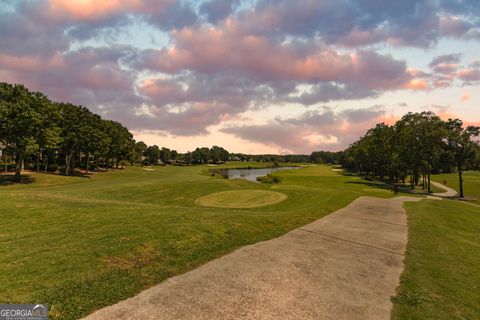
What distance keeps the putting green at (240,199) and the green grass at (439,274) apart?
14262 millimetres

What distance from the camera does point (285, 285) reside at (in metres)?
9.72

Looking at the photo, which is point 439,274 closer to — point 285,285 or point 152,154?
point 285,285

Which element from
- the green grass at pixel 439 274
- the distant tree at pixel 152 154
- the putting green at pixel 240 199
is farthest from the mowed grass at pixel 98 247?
the distant tree at pixel 152 154

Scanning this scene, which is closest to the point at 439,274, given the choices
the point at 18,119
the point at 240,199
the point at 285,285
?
the point at 285,285

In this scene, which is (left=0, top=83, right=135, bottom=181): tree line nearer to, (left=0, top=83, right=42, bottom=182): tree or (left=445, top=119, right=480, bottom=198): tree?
(left=0, top=83, right=42, bottom=182): tree

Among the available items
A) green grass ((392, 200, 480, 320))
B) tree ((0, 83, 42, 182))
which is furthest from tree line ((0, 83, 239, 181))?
green grass ((392, 200, 480, 320))

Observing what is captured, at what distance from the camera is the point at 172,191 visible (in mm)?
40062

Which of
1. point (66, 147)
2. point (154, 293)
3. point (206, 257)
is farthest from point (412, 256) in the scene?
point (66, 147)

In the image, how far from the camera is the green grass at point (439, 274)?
9.09 metres

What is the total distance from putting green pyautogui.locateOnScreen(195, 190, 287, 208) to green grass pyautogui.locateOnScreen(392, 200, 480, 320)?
14262 millimetres

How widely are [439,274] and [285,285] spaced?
286 inches

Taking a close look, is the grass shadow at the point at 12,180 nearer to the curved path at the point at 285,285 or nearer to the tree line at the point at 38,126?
the tree line at the point at 38,126

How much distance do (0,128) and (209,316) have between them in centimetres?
5513

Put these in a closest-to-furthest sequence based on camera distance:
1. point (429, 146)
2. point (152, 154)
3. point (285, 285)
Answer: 1. point (285, 285)
2. point (429, 146)
3. point (152, 154)
